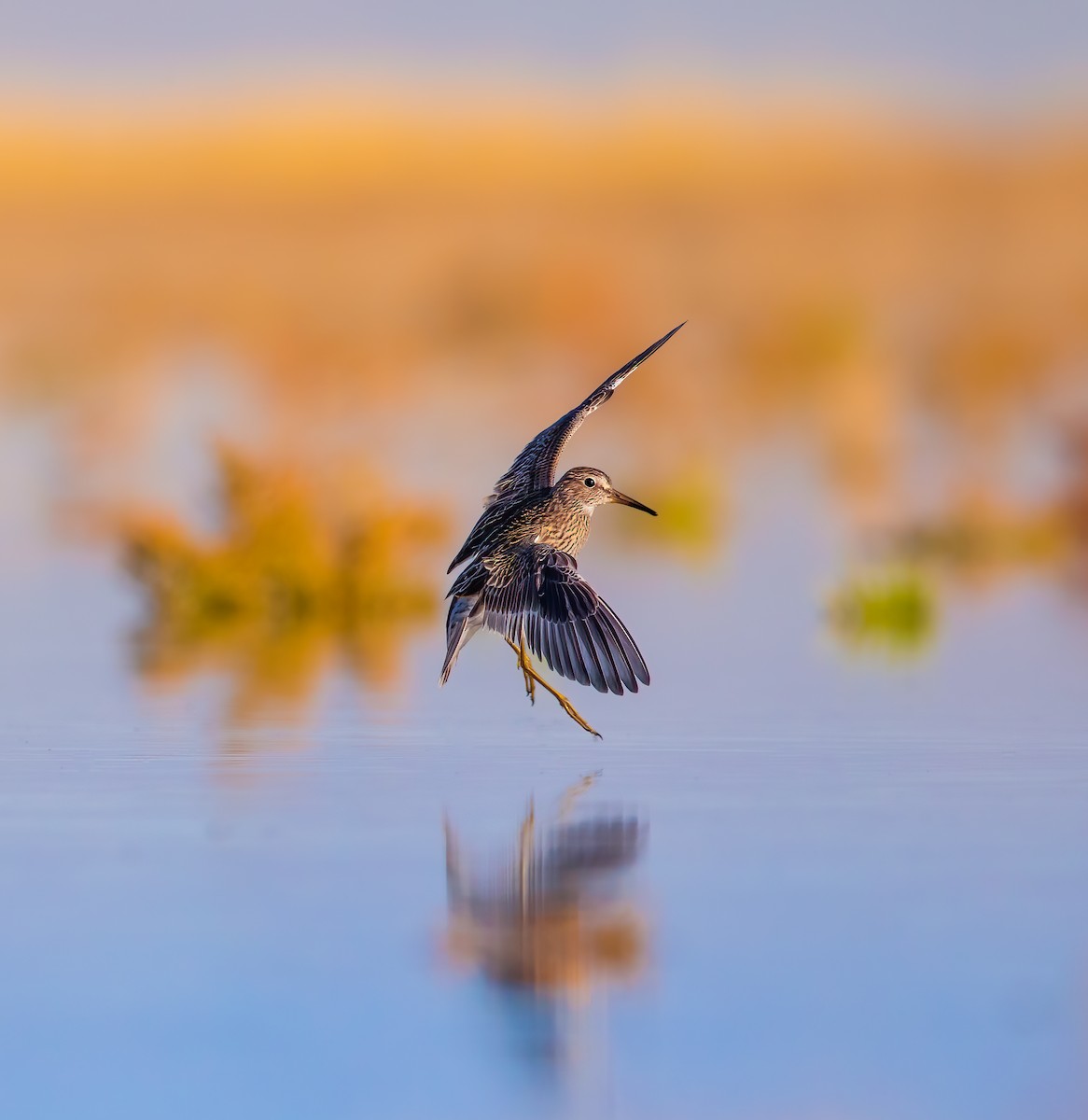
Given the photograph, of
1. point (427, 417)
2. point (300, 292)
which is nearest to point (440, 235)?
point (300, 292)

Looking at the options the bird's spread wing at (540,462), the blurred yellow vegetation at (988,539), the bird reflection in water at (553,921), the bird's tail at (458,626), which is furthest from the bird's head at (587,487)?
the blurred yellow vegetation at (988,539)

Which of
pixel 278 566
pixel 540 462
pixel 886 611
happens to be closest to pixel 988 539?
pixel 886 611

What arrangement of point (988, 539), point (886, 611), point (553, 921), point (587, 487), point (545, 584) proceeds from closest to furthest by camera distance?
1. point (553, 921)
2. point (545, 584)
3. point (587, 487)
4. point (886, 611)
5. point (988, 539)

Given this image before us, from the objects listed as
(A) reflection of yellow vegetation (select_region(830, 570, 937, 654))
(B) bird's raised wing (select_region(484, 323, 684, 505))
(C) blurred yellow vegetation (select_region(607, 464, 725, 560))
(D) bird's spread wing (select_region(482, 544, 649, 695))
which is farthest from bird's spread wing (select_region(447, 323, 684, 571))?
(C) blurred yellow vegetation (select_region(607, 464, 725, 560))

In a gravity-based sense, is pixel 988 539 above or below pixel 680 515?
below

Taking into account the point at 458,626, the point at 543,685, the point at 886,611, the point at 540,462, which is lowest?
the point at 543,685

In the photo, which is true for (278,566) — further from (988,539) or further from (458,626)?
(988,539)

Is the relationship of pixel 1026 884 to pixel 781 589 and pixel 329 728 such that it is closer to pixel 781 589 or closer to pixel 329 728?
pixel 329 728
